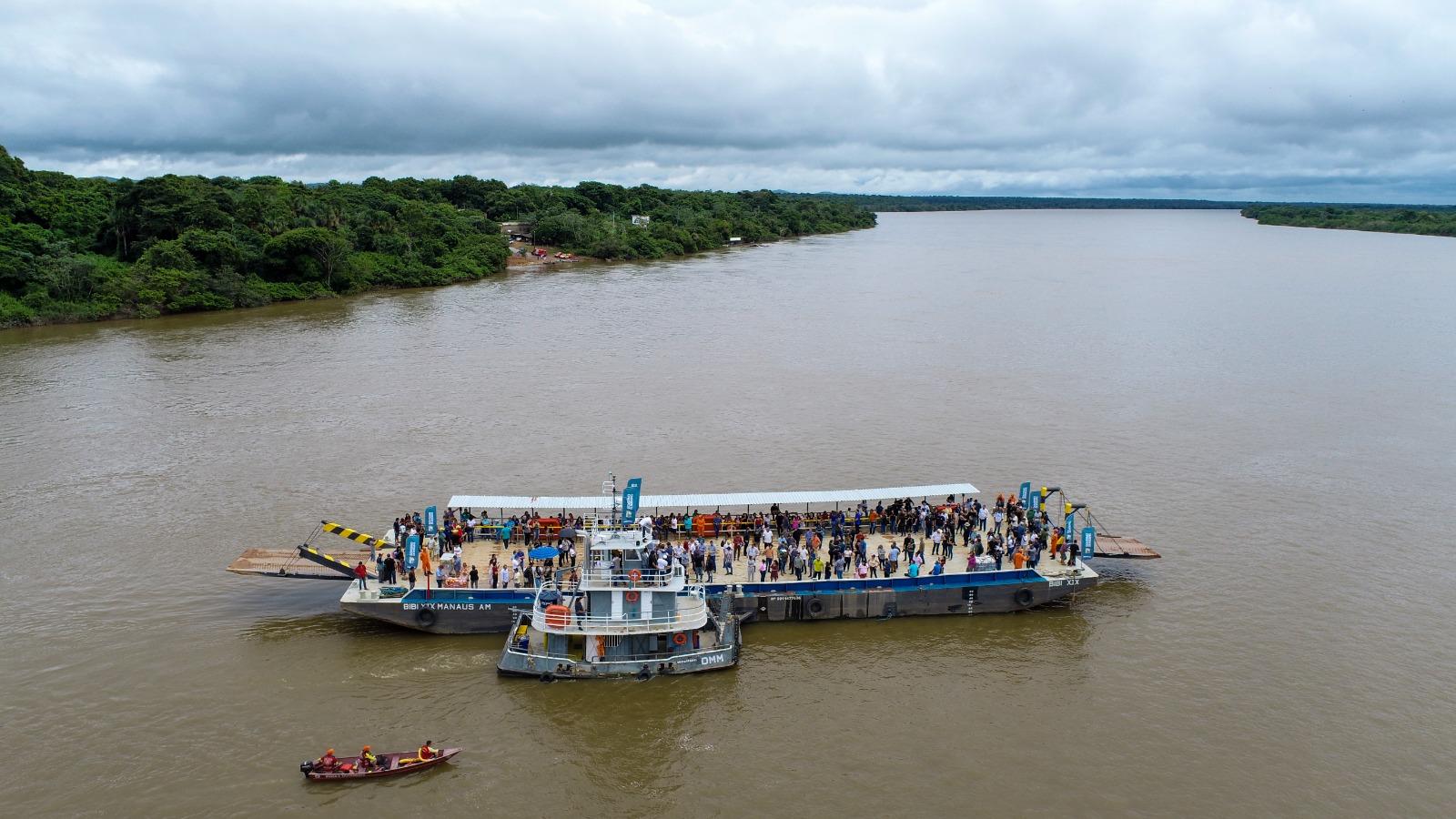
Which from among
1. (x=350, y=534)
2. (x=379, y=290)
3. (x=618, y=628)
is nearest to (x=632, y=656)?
(x=618, y=628)

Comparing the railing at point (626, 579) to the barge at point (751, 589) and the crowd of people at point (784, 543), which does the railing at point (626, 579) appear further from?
the barge at point (751, 589)

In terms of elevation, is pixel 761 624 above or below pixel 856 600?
below

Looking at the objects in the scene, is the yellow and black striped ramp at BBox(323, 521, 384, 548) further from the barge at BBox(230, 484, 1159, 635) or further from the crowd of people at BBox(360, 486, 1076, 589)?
the crowd of people at BBox(360, 486, 1076, 589)

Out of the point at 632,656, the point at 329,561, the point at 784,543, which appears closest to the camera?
the point at 632,656

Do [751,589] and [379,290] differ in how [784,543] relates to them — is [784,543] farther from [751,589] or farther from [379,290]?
[379,290]

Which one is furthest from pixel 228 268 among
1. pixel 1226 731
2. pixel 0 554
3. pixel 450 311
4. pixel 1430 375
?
pixel 1430 375

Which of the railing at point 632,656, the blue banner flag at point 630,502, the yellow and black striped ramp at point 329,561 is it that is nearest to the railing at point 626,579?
the railing at point 632,656

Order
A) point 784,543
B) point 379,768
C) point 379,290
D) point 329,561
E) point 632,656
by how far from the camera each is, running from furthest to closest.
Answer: point 379,290 → point 784,543 → point 329,561 → point 632,656 → point 379,768

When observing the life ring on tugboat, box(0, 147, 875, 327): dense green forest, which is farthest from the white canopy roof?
box(0, 147, 875, 327): dense green forest
